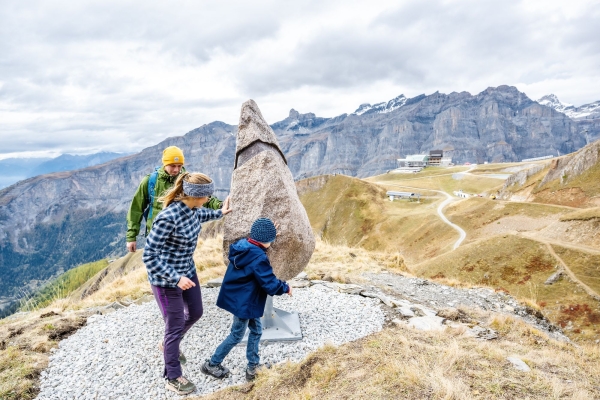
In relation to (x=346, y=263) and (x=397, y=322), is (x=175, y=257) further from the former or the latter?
(x=346, y=263)

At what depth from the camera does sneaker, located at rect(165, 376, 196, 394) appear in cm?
648

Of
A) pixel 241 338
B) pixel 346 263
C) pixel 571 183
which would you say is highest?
pixel 241 338

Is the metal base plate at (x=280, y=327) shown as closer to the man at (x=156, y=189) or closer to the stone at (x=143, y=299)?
the man at (x=156, y=189)

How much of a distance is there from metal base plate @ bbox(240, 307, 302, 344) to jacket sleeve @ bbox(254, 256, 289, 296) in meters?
2.88

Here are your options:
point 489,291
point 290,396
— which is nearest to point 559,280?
point 489,291

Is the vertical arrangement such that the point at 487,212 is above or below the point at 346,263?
below

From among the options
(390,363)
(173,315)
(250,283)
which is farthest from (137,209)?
(390,363)

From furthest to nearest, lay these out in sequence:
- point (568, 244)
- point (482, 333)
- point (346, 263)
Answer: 1. point (568, 244)
2. point (346, 263)
3. point (482, 333)

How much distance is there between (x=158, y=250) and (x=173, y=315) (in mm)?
1324

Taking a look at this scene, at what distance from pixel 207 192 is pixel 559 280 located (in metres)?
26.8

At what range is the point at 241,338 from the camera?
6.61 metres

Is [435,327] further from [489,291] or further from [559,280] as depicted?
[559,280]

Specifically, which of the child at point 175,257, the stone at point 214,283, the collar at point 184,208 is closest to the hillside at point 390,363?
the child at point 175,257

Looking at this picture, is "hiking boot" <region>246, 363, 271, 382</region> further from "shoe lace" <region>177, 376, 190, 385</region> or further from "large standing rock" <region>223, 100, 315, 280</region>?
"large standing rock" <region>223, 100, 315, 280</region>
